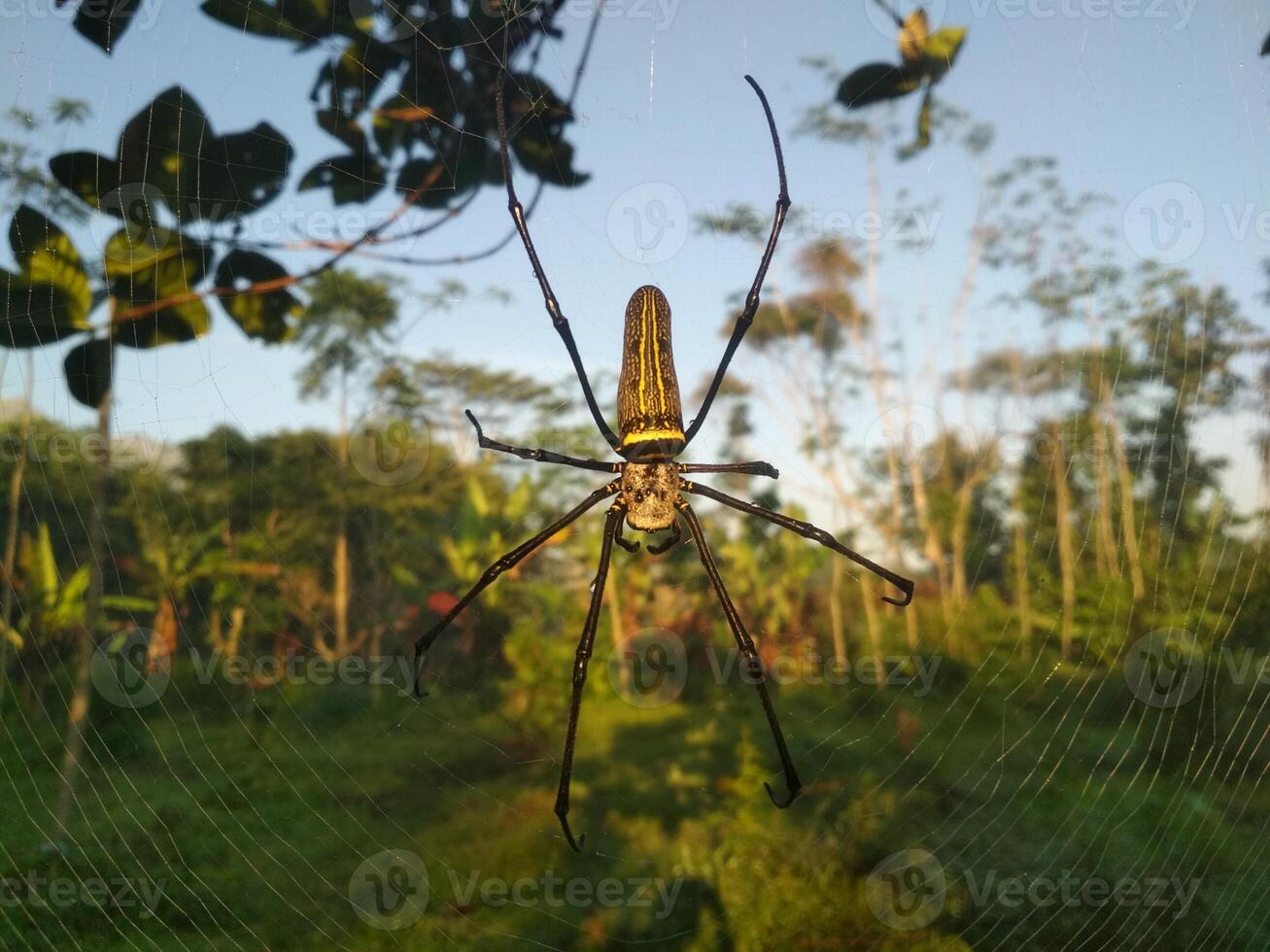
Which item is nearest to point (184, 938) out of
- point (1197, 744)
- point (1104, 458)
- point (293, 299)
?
point (293, 299)

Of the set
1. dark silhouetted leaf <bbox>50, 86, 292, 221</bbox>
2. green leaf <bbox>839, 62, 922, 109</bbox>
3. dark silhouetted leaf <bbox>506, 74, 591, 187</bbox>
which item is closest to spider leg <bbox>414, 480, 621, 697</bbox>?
dark silhouetted leaf <bbox>506, 74, 591, 187</bbox>

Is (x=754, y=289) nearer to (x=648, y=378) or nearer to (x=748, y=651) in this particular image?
(x=648, y=378)

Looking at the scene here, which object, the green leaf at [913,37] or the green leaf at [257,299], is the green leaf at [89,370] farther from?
the green leaf at [913,37]

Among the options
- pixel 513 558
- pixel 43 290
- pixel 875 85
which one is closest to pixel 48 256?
pixel 43 290

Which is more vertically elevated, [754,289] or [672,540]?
[754,289]

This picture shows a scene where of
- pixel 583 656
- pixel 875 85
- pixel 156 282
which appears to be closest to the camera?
pixel 156 282

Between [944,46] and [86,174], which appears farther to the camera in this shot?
[944,46]
